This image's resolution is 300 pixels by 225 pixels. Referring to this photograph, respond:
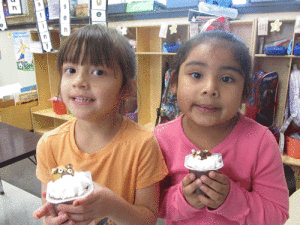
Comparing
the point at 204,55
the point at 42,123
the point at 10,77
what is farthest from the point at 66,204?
the point at 10,77

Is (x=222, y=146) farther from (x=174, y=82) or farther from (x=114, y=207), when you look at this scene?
(x=114, y=207)

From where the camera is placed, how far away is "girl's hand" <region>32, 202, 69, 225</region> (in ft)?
2.07

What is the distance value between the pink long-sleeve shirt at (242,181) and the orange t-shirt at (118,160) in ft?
0.26

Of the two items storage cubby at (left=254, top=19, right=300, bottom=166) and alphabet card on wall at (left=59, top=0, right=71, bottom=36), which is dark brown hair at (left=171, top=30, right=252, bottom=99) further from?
alphabet card on wall at (left=59, top=0, right=71, bottom=36)

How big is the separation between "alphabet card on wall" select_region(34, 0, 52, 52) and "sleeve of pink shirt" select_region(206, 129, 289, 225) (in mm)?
3277

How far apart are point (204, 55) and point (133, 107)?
2.68m

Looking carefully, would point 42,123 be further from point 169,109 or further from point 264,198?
point 264,198

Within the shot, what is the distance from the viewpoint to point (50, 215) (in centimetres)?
67

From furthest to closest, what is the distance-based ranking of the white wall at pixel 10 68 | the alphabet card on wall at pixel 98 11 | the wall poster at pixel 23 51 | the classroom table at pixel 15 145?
the white wall at pixel 10 68 → the wall poster at pixel 23 51 → the alphabet card on wall at pixel 98 11 → the classroom table at pixel 15 145

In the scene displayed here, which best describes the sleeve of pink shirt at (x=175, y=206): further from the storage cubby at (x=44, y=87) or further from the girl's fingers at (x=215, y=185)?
the storage cubby at (x=44, y=87)

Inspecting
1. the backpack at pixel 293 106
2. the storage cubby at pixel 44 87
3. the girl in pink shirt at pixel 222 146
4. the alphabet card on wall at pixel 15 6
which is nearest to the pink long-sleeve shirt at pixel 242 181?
the girl in pink shirt at pixel 222 146

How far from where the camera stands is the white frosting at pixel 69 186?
0.63m

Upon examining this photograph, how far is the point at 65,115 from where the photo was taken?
3.93 metres

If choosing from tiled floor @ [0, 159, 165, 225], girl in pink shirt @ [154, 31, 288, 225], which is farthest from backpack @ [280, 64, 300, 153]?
girl in pink shirt @ [154, 31, 288, 225]
